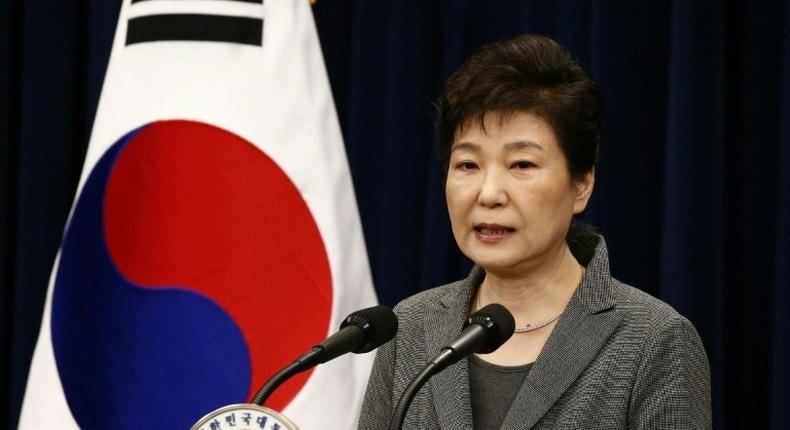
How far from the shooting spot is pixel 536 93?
1328 mm

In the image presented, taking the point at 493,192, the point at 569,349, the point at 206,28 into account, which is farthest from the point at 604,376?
the point at 206,28

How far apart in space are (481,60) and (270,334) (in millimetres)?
768

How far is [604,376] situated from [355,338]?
367 millimetres

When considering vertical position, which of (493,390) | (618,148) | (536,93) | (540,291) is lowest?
(493,390)

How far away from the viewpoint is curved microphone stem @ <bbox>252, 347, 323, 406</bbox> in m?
0.97

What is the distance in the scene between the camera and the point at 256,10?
6.36 feet

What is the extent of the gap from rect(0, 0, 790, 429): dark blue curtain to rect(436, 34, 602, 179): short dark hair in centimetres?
62

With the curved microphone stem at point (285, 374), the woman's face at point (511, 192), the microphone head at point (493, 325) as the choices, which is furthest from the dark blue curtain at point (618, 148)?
the curved microphone stem at point (285, 374)

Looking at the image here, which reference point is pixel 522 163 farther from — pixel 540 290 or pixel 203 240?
pixel 203 240

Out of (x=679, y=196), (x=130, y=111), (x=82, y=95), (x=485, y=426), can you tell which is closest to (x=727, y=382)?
(x=679, y=196)

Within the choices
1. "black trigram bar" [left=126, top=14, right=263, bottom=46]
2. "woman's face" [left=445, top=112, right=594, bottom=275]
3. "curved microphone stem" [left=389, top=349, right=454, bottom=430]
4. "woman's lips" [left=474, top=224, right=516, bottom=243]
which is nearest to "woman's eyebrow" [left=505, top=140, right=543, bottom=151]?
"woman's face" [left=445, top=112, right=594, bottom=275]

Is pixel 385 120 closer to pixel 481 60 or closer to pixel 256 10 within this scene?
pixel 256 10

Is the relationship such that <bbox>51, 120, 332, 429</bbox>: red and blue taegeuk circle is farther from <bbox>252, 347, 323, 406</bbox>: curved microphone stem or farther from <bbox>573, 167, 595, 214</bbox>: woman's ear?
<bbox>252, 347, 323, 406</bbox>: curved microphone stem

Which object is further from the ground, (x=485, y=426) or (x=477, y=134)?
(x=477, y=134)
